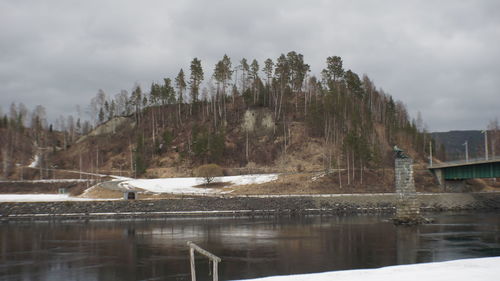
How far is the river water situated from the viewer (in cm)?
2483

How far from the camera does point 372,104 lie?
117062 mm

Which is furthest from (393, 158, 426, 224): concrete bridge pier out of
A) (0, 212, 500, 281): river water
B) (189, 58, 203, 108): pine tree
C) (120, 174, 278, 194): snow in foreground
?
(189, 58, 203, 108): pine tree

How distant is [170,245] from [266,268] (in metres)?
12.2

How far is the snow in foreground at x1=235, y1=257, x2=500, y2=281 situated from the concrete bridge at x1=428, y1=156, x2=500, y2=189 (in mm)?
44491

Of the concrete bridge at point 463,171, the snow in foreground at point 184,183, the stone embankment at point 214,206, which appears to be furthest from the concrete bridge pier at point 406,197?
the snow in foreground at point 184,183

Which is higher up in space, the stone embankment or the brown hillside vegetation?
the brown hillside vegetation

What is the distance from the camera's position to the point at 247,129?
10244 centimetres

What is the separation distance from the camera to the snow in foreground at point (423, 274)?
14.5m

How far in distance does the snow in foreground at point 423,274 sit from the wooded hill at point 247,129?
194 ft

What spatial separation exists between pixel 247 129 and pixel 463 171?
49871 millimetres

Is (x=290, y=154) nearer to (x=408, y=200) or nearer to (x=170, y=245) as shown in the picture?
(x=408, y=200)

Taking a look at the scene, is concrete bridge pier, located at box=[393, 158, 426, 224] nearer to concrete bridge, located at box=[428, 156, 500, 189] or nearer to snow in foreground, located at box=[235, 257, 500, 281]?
concrete bridge, located at box=[428, 156, 500, 189]

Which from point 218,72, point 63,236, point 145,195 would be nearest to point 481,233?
point 63,236

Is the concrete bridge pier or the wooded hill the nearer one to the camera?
the concrete bridge pier
